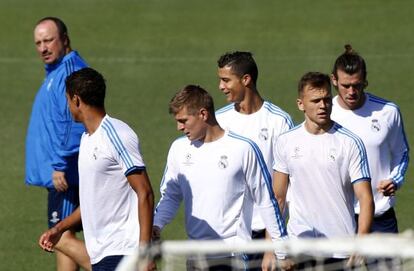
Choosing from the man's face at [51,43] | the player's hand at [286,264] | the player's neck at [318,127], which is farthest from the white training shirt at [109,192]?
the man's face at [51,43]

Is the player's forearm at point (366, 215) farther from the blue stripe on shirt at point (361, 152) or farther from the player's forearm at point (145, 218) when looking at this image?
the player's forearm at point (145, 218)

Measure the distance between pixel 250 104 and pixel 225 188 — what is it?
150 cm

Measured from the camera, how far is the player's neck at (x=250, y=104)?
31.5 ft

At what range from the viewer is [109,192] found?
324 inches

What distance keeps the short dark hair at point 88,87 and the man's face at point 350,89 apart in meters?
2.02

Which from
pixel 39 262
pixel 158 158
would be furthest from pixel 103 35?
pixel 39 262

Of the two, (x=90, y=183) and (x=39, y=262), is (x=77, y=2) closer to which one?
(x=39, y=262)

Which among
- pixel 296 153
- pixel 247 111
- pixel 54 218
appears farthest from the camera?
pixel 54 218

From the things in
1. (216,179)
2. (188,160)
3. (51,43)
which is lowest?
(216,179)

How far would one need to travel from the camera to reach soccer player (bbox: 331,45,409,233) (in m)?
9.34

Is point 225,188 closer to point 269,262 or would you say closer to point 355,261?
point 269,262

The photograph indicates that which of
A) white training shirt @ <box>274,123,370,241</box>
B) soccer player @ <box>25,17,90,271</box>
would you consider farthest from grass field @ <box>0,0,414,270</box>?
white training shirt @ <box>274,123,370,241</box>

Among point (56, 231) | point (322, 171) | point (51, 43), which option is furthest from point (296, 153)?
point (51, 43)

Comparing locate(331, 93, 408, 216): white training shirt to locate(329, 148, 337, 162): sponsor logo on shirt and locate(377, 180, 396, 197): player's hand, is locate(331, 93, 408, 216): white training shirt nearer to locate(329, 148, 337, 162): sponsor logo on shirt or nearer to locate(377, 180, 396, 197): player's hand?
locate(377, 180, 396, 197): player's hand
